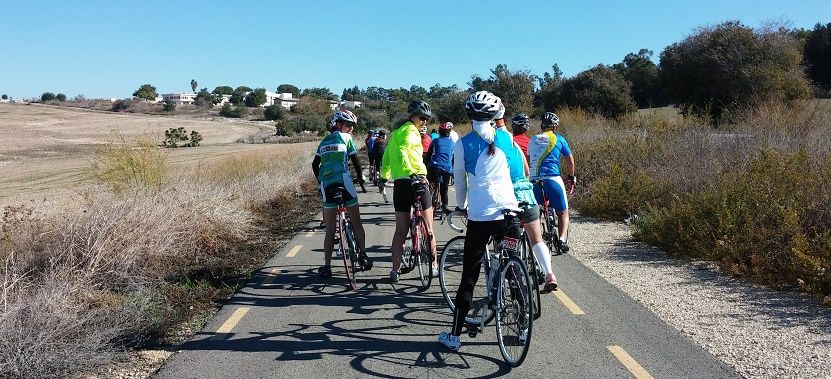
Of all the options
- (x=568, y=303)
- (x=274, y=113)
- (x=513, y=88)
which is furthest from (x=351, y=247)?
(x=274, y=113)

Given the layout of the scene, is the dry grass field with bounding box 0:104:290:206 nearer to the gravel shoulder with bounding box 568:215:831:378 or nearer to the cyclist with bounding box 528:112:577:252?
the cyclist with bounding box 528:112:577:252

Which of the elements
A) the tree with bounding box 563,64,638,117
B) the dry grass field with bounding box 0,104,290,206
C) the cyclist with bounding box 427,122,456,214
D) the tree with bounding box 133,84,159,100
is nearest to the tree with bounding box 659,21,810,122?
the tree with bounding box 563,64,638,117

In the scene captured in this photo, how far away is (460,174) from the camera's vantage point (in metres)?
5.13

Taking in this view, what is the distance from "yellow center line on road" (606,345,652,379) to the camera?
183 inches

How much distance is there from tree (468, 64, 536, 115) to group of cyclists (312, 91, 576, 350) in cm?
3316

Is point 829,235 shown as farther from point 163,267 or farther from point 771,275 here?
point 163,267

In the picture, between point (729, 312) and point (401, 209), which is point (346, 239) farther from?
point (729, 312)

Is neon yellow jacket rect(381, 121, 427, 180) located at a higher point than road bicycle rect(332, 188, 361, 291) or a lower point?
higher

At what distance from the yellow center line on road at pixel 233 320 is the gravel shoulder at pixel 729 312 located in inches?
162

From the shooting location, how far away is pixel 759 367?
472cm

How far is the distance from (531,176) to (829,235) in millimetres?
3418

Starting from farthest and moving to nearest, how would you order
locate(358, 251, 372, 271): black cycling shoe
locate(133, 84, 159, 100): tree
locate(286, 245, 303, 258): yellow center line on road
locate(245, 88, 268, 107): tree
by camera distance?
locate(133, 84, 159, 100): tree
locate(245, 88, 268, 107): tree
locate(286, 245, 303, 258): yellow center line on road
locate(358, 251, 372, 271): black cycling shoe

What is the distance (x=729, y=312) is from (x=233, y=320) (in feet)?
16.0

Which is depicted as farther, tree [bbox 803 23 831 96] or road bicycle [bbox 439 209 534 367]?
tree [bbox 803 23 831 96]
